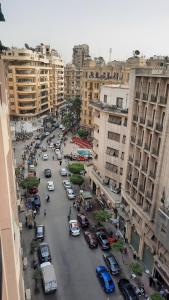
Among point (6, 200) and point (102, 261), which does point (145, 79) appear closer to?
point (102, 261)

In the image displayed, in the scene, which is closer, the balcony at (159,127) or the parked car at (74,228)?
the balcony at (159,127)

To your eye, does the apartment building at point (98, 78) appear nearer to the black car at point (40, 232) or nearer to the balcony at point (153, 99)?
the balcony at point (153, 99)

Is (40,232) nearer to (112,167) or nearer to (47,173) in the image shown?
(112,167)

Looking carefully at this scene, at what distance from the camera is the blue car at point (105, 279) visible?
24534mm

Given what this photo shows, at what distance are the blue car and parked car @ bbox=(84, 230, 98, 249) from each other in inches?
165

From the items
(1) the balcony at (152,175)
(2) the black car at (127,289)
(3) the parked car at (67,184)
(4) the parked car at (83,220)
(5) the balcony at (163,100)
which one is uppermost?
(5) the balcony at (163,100)

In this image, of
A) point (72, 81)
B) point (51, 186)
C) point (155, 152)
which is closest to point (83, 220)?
point (51, 186)

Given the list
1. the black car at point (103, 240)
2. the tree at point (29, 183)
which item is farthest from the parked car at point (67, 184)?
the black car at point (103, 240)

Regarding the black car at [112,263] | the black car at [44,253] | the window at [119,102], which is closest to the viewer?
the black car at [112,263]

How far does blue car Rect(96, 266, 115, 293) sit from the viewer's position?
80.5 feet

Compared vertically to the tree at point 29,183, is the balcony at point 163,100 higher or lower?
higher

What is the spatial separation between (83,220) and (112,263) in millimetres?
8826

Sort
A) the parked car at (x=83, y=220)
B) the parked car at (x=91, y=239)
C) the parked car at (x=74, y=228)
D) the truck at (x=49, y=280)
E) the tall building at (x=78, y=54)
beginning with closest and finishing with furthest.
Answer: the truck at (x=49, y=280), the parked car at (x=91, y=239), the parked car at (x=74, y=228), the parked car at (x=83, y=220), the tall building at (x=78, y=54)

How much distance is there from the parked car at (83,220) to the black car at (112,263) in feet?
20.9
